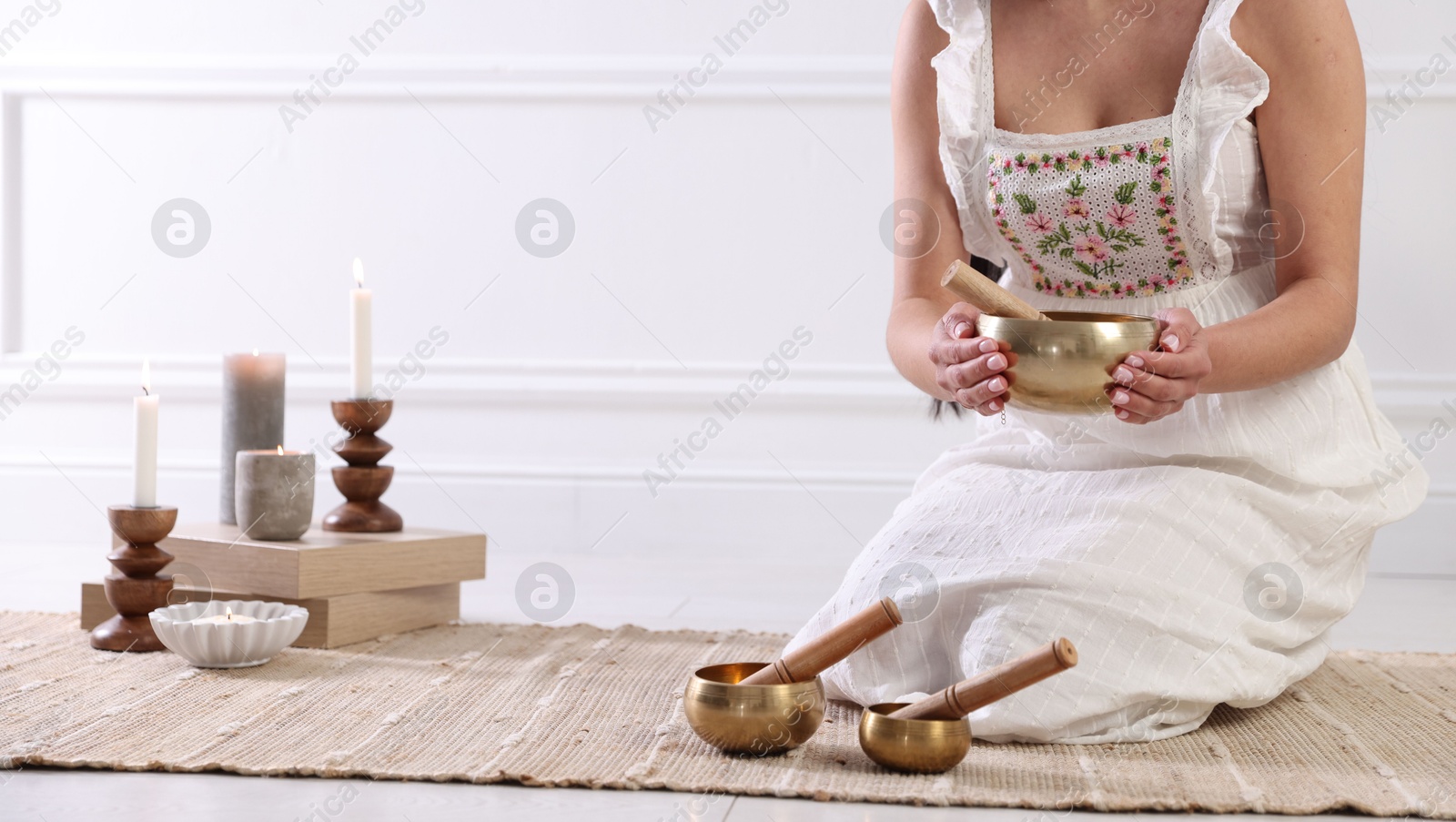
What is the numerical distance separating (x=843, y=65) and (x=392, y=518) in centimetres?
131

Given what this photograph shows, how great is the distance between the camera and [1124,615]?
127cm

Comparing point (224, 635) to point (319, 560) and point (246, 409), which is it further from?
point (246, 409)

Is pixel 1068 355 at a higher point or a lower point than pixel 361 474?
higher

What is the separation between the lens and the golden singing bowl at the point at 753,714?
1.12 meters

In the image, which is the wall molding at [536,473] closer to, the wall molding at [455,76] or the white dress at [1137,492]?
the wall molding at [455,76]

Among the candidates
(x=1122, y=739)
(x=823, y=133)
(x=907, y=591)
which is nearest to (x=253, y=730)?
(x=907, y=591)

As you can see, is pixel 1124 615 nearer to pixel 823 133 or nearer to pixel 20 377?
pixel 823 133

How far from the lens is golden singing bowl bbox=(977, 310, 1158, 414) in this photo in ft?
3.70

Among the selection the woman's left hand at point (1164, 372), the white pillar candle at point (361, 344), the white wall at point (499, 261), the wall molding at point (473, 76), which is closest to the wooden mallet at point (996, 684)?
Answer: the woman's left hand at point (1164, 372)

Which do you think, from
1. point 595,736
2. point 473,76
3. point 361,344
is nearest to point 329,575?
point 361,344

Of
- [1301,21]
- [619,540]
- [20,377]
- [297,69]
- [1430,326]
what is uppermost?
[297,69]

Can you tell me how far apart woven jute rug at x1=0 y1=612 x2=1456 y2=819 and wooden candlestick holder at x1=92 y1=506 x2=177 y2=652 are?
0.03 meters

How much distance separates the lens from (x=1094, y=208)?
4.73 feet

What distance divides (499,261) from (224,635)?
4.49ft
